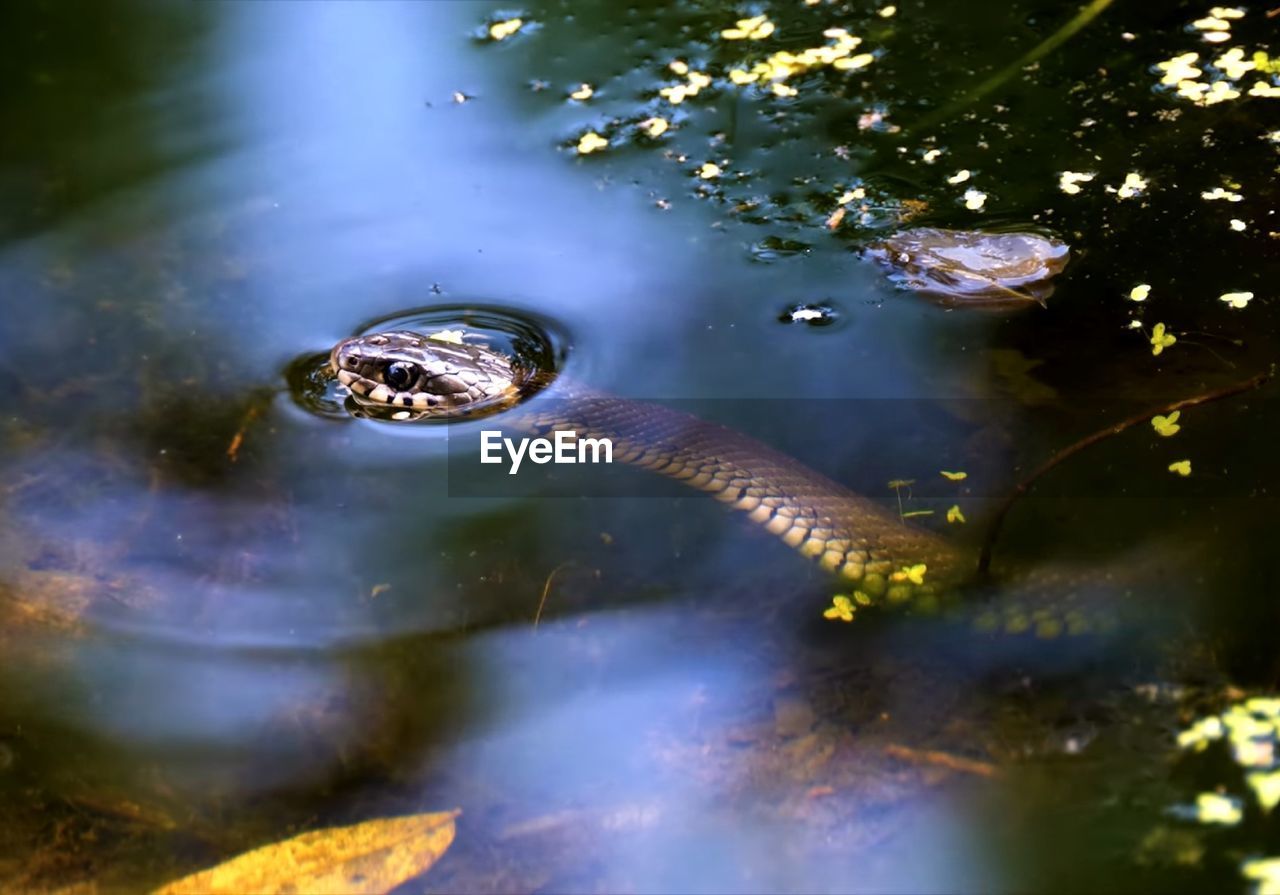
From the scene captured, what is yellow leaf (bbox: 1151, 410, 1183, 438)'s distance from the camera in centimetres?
352

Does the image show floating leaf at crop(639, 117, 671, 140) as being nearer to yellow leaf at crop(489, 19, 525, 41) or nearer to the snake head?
yellow leaf at crop(489, 19, 525, 41)

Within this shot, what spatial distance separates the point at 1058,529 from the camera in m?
3.60

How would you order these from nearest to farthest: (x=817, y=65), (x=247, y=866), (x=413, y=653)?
1. (x=247, y=866)
2. (x=413, y=653)
3. (x=817, y=65)

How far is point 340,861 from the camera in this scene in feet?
9.29

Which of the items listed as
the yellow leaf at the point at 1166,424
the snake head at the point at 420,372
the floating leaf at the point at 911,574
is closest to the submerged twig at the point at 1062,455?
the yellow leaf at the point at 1166,424

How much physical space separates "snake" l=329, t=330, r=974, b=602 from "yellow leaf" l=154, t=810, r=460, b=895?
59.5 inches

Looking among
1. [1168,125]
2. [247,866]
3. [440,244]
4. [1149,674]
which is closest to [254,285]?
[440,244]

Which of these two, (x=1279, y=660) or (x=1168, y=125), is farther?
(x=1168, y=125)

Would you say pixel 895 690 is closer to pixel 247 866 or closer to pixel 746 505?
pixel 746 505

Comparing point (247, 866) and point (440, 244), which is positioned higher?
point (440, 244)

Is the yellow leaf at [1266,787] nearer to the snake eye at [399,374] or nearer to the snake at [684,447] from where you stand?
the snake at [684,447]

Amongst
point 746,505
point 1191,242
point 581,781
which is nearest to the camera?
point 581,781

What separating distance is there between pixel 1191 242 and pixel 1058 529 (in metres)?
1.61

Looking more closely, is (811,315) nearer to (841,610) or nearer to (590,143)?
(841,610)
